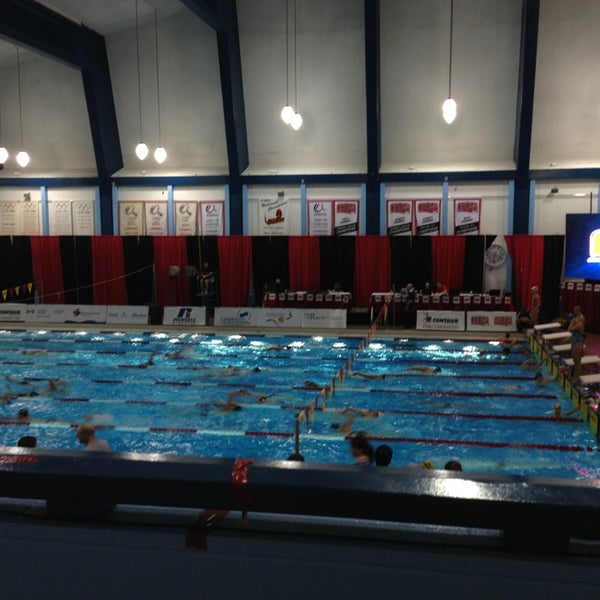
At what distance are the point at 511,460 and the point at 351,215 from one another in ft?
40.9

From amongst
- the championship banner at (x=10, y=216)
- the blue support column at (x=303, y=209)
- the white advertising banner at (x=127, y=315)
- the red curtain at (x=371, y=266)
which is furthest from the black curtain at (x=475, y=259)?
the championship banner at (x=10, y=216)

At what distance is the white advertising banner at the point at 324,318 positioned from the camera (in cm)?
1675

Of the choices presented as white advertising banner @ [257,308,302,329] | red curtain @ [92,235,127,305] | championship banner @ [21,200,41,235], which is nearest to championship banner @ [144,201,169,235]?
red curtain @ [92,235,127,305]

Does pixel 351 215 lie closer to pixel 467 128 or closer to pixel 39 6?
pixel 467 128

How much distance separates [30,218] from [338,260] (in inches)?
452

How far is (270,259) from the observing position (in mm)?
18969

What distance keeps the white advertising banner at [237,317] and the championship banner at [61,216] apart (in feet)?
24.7

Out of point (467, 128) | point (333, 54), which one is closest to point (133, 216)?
point (333, 54)

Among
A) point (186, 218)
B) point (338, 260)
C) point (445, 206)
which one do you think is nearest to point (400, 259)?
point (338, 260)

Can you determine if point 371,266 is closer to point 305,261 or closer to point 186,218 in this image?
point 305,261

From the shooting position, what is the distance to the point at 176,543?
156 centimetres

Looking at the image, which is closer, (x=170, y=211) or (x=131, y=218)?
(x=170, y=211)

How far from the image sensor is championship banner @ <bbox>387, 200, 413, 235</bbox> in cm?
1870

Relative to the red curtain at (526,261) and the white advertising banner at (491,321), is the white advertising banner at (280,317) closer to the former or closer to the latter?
the white advertising banner at (491,321)
